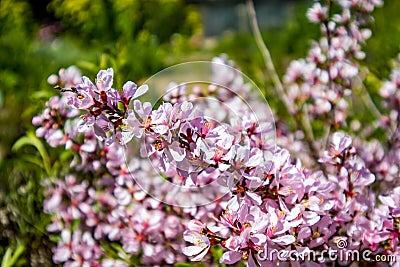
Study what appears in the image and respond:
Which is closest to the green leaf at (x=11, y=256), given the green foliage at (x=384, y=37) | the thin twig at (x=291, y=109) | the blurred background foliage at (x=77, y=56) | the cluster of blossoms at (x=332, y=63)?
the blurred background foliage at (x=77, y=56)

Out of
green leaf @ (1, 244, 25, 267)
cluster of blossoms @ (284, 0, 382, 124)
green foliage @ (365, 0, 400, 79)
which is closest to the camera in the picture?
green leaf @ (1, 244, 25, 267)

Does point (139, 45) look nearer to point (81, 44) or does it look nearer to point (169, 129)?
point (81, 44)

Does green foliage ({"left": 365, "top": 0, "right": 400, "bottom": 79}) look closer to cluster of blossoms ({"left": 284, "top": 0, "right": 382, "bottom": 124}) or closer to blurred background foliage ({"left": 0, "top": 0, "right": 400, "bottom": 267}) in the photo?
blurred background foliage ({"left": 0, "top": 0, "right": 400, "bottom": 267})

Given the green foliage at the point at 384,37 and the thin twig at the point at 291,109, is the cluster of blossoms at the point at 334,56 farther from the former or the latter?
the green foliage at the point at 384,37

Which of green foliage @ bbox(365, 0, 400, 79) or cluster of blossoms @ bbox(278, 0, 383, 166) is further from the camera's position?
green foliage @ bbox(365, 0, 400, 79)

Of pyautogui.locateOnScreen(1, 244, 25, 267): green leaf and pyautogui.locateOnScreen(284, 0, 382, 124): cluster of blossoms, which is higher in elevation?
pyautogui.locateOnScreen(284, 0, 382, 124): cluster of blossoms

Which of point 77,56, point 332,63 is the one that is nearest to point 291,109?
point 332,63

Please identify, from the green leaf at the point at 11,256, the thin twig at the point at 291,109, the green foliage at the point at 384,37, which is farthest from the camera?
the green foliage at the point at 384,37

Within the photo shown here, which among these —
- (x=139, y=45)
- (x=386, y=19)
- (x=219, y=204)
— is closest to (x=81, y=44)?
(x=139, y=45)

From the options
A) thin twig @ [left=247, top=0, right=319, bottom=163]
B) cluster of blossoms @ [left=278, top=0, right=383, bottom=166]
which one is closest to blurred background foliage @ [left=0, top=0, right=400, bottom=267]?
thin twig @ [left=247, top=0, right=319, bottom=163]
